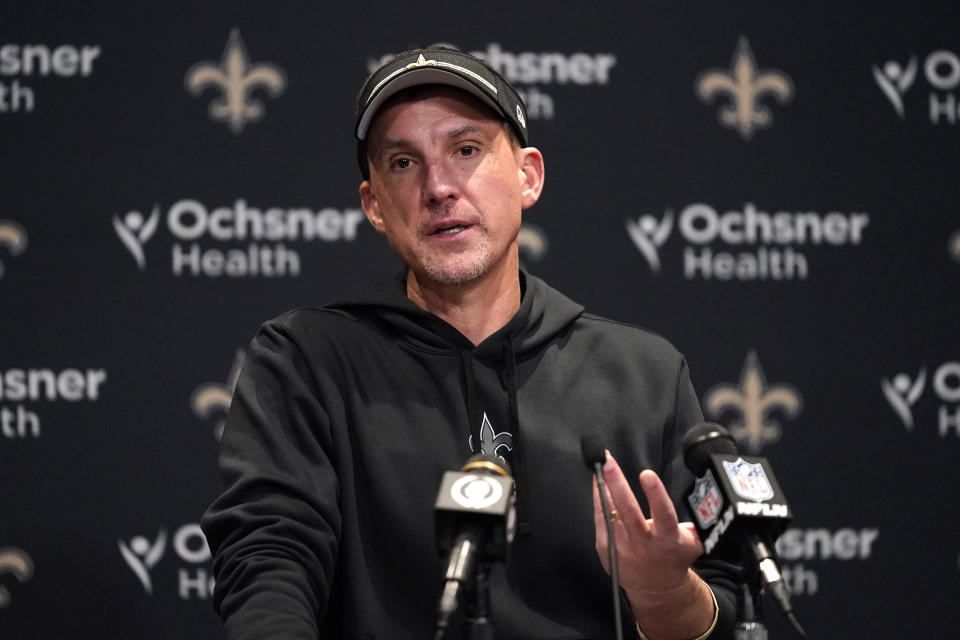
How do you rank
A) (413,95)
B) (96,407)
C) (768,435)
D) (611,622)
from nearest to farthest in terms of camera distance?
1. (611,622)
2. (413,95)
3. (96,407)
4. (768,435)

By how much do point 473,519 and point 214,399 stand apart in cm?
166

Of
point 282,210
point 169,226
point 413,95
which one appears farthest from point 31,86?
point 413,95

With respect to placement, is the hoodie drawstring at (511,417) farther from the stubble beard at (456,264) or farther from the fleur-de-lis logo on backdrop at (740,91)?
the fleur-de-lis logo on backdrop at (740,91)

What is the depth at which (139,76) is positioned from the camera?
2.63 metres

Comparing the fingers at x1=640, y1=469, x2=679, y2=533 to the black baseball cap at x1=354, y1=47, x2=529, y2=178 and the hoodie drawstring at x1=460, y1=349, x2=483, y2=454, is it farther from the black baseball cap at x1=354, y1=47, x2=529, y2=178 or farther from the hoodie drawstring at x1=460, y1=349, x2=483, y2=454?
the black baseball cap at x1=354, y1=47, x2=529, y2=178

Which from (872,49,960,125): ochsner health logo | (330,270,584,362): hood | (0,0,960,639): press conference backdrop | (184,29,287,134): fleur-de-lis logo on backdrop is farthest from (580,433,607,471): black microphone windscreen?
(872,49,960,125): ochsner health logo

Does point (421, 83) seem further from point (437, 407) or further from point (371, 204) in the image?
point (437, 407)

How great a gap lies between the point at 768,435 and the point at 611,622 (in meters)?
1.18

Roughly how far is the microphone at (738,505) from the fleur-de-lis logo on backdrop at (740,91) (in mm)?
1752

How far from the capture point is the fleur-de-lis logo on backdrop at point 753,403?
2688mm

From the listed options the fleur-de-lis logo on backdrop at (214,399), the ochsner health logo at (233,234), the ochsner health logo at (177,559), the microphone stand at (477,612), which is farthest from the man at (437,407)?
Result: the ochsner health logo at (177,559)

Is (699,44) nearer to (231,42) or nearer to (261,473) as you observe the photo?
(231,42)

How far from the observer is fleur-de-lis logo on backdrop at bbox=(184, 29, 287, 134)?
2.63m

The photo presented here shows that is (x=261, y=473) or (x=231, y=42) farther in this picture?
(x=231, y=42)
